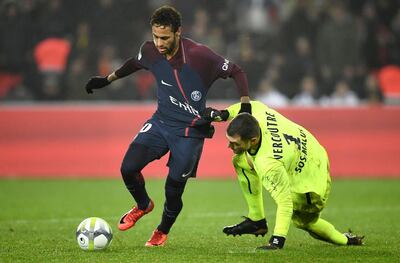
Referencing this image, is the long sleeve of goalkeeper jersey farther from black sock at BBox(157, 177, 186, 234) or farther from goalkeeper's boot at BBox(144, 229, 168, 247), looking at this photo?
goalkeeper's boot at BBox(144, 229, 168, 247)

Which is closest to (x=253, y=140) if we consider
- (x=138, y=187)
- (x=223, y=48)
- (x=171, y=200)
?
(x=171, y=200)

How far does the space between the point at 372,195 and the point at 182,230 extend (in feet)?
16.5

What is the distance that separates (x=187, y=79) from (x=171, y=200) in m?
1.25

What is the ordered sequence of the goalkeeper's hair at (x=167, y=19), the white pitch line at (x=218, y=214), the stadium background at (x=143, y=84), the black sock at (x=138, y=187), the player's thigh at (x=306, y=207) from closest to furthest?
Answer: the player's thigh at (x=306, y=207) → the goalkeeper's hair at (x=167, y=19) → the black sock at (x=138, y=187) → the white pitch line at (x=218, y=214) → the stadium background at (x=143, y=84)

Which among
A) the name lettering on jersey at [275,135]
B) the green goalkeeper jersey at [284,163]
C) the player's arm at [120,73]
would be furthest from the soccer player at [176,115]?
the name lettering on jersey at [275,135]

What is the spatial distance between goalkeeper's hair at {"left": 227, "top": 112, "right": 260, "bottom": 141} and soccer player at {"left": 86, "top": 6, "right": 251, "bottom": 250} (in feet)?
3.13

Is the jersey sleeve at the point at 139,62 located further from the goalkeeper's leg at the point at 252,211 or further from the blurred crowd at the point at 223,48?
the blurred crowd at the point at 223,48

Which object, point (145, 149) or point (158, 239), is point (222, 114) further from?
point (158, 239)

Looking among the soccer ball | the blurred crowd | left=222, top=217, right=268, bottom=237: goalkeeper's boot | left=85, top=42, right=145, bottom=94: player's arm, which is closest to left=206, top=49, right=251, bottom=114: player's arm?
left=85, top=42, right=145, bottom=94: player's arm

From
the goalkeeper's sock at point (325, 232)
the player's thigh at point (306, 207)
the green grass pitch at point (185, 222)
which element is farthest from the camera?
the goalkeeper's sock at point (325, 232)

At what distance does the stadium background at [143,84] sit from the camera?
16812 mm

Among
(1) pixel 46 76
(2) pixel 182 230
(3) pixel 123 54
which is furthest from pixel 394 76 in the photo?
(2) pixel 182 230

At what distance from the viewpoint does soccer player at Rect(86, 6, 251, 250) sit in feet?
29.2

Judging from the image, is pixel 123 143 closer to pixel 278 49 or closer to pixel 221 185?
pixel 221 185
